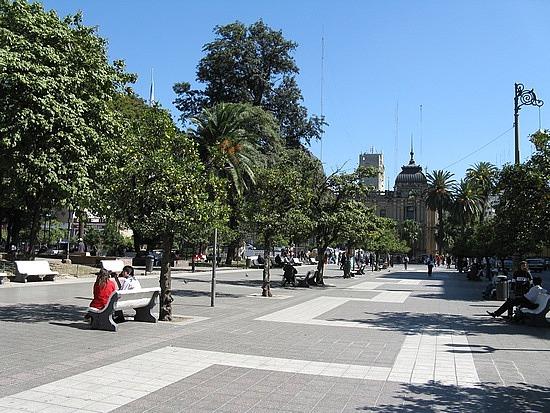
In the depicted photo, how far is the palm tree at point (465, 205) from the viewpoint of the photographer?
77438 millimetres

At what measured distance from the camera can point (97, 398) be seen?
20.6ft

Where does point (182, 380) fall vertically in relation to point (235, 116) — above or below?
below

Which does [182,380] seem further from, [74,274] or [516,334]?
[74,274]

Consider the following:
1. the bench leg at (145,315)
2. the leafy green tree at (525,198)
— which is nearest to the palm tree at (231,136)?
the leafy green tree at (525,198)

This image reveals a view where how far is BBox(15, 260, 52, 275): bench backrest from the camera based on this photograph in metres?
22.2

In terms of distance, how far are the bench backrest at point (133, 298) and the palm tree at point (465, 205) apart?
69947 millimetres

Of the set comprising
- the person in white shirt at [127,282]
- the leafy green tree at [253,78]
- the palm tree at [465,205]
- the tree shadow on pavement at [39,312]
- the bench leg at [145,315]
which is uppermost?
the leafy green tree at [253,78]

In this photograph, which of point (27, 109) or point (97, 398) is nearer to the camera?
point (97, 398)

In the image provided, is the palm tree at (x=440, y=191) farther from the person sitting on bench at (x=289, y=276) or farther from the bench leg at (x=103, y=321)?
the bench leg at (x=103, y=321)

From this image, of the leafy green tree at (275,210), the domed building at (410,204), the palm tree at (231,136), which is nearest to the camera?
the leafy green tree at (275,210)

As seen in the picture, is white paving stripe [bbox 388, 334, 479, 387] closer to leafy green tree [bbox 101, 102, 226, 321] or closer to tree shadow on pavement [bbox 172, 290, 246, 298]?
leafy green tree [bbox 101, 102, 226, 321]

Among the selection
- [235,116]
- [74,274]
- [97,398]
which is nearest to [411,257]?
[235,116]

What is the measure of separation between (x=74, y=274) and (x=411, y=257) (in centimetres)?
9933

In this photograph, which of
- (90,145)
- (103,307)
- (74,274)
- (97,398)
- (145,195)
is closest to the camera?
(97,398)
